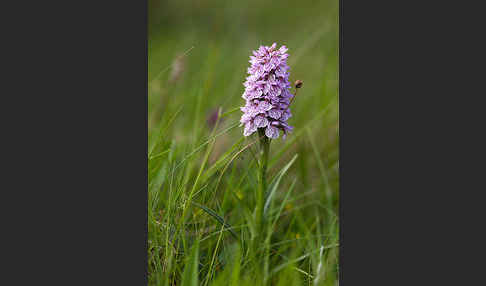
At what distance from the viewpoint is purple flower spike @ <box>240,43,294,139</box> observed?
2.73 m

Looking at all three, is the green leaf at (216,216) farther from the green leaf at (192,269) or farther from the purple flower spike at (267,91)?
the purple flower spike at (267,91)

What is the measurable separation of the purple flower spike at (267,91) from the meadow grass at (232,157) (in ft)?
0.87

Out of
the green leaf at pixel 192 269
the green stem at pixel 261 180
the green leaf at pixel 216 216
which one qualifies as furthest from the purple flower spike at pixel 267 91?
the green leaf at pixel 192 269

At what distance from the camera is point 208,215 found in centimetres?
312

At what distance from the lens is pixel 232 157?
120 inches

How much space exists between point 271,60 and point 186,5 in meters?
2.38

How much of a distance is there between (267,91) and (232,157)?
65 cm

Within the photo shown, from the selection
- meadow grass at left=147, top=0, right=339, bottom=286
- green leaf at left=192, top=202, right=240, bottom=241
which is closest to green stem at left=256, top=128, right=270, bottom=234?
meadow grass at left=147, top=0, right=339, bottom=286

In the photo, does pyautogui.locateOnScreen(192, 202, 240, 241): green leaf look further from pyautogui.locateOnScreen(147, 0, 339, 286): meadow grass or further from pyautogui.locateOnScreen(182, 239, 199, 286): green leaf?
pyautogui.locateOnScreen(182, 239, 199, 286): green leaf

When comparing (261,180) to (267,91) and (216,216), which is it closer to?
(216,216)

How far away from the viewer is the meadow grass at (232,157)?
9.59 feet

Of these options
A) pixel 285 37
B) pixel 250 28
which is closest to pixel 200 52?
pixel 250 28

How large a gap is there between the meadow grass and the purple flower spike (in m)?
0.27

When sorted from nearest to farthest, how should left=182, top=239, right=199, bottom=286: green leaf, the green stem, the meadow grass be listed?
1. left=182, top=239, right=199, bottom=286: green leaf
2. the green stem
3. the meadow grass
